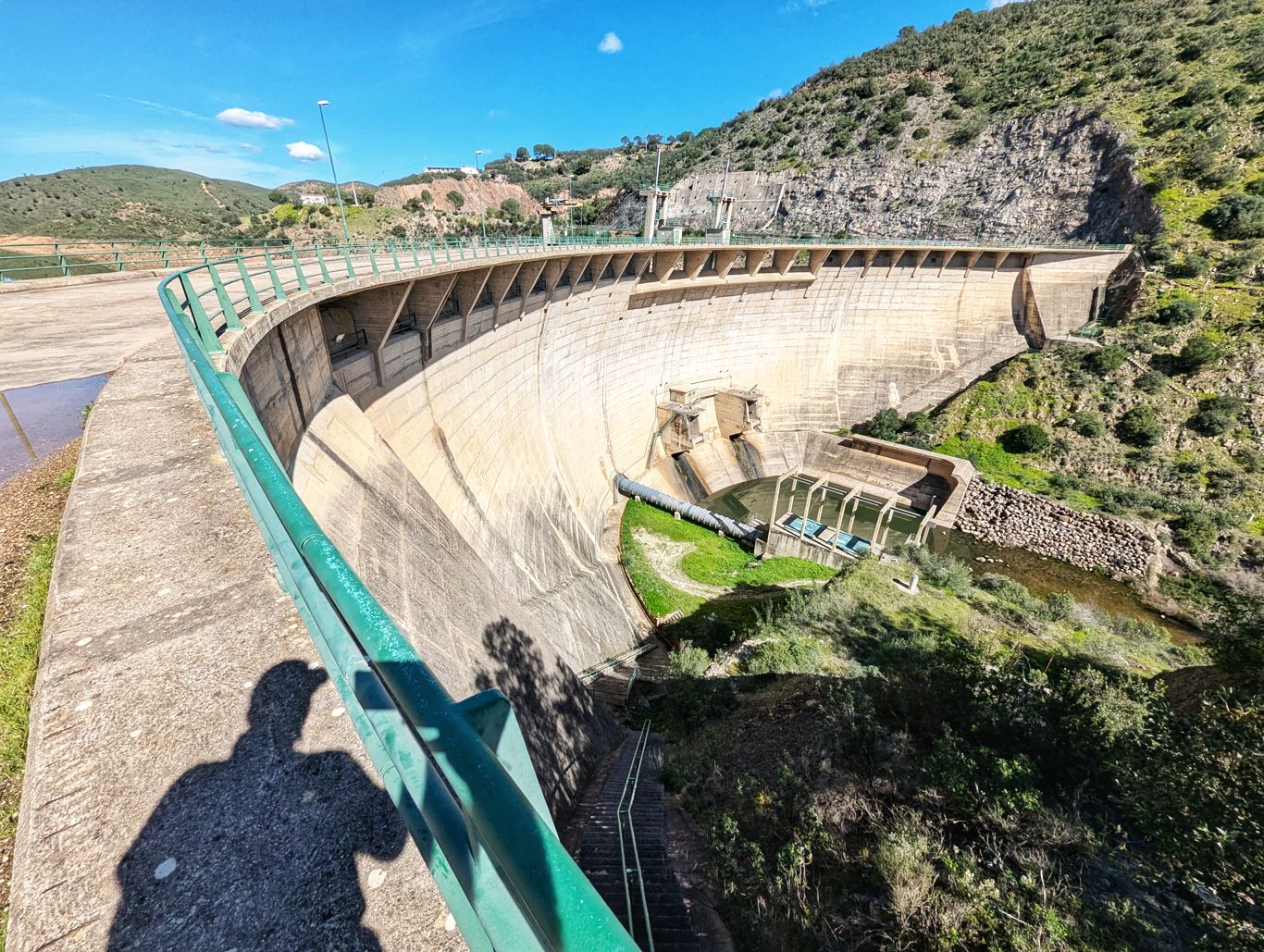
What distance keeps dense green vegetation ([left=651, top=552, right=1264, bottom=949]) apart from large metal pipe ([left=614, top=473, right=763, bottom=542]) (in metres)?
13.4

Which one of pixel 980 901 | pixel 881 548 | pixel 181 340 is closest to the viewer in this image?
pixel 181 340

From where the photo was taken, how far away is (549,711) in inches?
392

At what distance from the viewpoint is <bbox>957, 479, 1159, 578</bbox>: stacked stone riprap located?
23.2m

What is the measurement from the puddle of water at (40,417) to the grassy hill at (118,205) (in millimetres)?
62017

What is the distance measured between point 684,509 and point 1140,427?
2503cm

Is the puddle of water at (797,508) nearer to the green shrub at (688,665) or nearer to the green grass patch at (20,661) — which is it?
the green shrub at (688,665)

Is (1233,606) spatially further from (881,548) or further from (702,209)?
(702,209)

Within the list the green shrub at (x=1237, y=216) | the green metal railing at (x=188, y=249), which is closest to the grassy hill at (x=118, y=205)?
the green metal railing at (x=188, y=249)

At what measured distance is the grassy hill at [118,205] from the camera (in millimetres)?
54375

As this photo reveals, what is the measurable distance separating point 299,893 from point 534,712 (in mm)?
8642

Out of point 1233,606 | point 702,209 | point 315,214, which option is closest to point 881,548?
point 1233,606

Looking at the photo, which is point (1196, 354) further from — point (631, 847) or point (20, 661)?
point (20, 661)

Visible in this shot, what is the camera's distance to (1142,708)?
787 centimetres

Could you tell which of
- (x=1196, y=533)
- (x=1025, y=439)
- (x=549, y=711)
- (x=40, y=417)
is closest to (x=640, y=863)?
(x=549, y=711)
